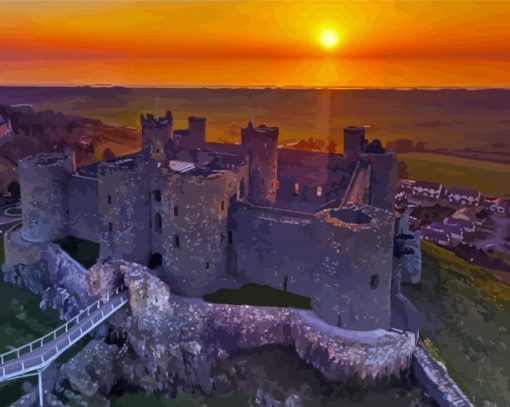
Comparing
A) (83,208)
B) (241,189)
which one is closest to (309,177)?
(241,189)

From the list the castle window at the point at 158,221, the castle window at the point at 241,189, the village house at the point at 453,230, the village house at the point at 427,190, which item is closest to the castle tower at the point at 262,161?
the castle window at the point at 241,189

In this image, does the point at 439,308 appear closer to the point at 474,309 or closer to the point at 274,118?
the point at 474,309

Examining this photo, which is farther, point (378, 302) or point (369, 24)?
point (369, 24)

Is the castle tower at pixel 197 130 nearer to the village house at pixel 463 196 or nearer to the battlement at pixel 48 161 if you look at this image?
the battlement at pixel 48 161

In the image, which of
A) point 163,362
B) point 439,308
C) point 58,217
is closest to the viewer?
point 163,362

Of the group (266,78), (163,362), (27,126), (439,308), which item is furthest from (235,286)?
(27,126)

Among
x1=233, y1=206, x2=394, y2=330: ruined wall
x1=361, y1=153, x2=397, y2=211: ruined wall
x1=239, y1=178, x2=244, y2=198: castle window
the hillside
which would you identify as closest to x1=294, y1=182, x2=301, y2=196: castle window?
the hillside

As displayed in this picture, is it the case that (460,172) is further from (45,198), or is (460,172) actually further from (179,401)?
(45,198)
